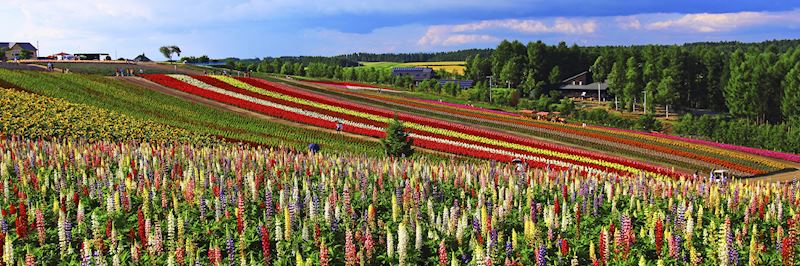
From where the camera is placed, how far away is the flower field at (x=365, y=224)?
334 inches

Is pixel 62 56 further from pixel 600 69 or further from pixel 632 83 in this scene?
pixel 600 69

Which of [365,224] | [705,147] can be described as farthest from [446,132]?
[365,224]

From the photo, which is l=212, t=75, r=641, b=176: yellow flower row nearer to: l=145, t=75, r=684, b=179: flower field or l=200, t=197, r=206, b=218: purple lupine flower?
l=145, t=75, r=684, b=179: flower field

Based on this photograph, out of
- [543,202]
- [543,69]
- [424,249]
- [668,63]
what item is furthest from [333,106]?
[543,69]

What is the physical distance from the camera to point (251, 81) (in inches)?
2458

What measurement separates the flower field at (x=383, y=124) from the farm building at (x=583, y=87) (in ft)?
229

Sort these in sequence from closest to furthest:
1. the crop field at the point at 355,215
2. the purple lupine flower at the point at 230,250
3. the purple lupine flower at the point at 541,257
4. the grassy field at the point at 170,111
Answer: the purple lupine flower at the point at 541,257, the purple lupine flower at the point at 230,250, the crop field at the point at 355,215, the grassy field at the point at 170,111

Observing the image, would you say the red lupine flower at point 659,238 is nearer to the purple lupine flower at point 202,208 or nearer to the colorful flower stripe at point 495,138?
the purple lupine flower at point 202,208

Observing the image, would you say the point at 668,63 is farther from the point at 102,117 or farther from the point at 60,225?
the point at 60,225

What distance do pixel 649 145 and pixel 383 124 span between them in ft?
55.5

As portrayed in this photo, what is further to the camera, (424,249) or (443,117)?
(443,117)

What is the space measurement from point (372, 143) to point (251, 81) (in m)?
30.7

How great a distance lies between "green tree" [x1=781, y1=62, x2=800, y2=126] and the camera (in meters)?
72.4

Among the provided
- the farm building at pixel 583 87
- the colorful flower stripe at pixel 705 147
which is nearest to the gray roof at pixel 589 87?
the farm building at pixel 583 87
